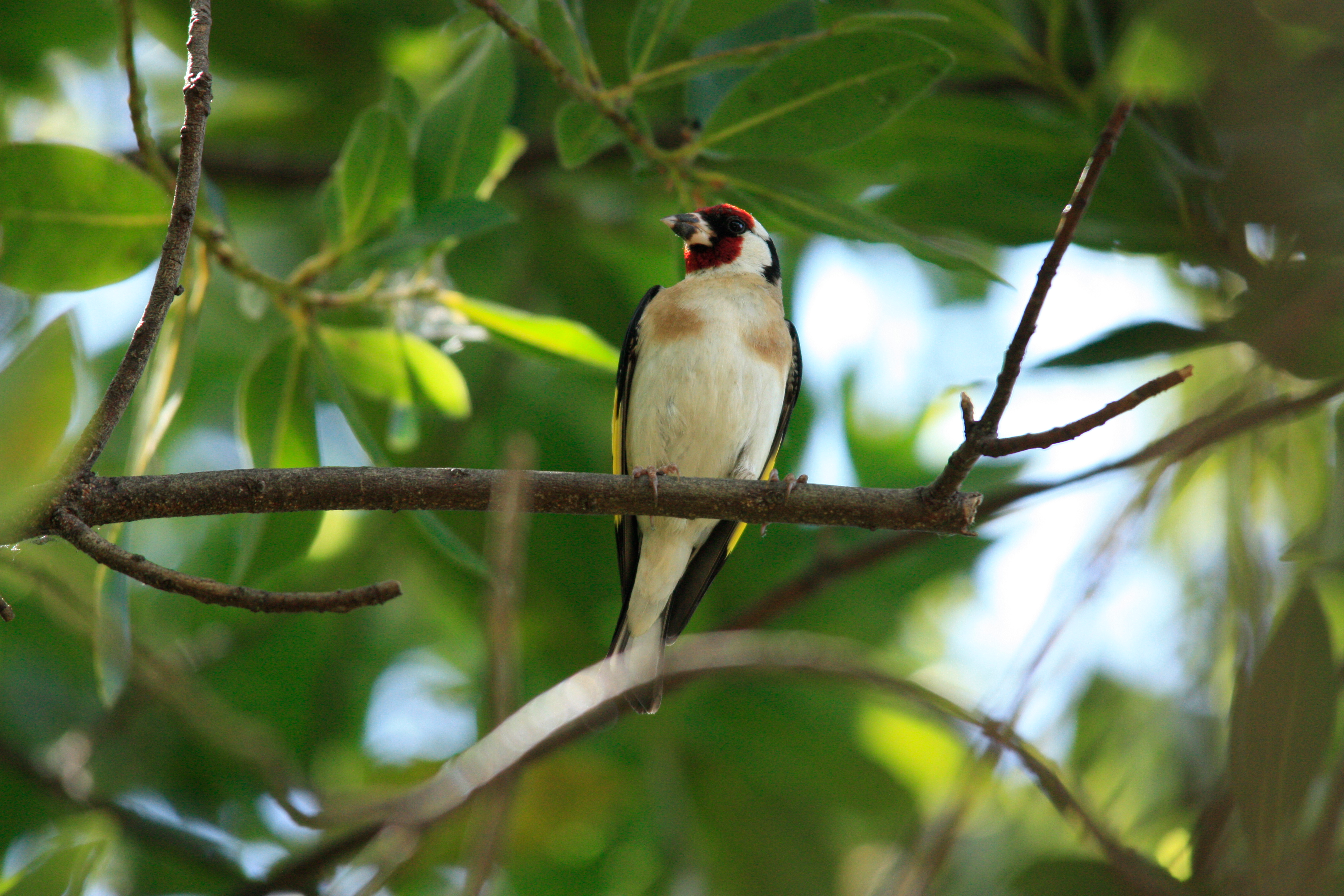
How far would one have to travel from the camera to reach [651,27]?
3.19m

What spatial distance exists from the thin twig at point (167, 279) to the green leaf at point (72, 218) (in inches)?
43.2

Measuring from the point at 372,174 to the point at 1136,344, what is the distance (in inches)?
95.9

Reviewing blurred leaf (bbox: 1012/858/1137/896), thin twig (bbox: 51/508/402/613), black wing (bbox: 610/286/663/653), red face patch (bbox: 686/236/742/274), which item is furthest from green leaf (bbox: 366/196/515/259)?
blurred leaf (bbox: 1012/858/1137/896)

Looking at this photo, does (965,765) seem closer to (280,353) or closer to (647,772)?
(280,353)

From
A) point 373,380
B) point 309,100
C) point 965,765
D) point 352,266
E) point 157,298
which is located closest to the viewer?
point 965,765

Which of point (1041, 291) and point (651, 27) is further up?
point (651, 27)

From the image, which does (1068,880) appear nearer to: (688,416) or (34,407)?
(688,416)

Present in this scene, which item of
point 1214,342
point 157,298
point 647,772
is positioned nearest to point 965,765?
point 157,298

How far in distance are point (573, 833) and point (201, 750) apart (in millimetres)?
1850

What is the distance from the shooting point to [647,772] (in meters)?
5.09

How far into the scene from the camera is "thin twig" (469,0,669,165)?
2.82m

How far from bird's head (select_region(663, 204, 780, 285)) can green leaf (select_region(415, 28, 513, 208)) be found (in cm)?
150

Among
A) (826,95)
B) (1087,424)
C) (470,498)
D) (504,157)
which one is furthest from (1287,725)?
(504,157)

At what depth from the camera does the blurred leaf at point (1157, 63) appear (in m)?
2.29
